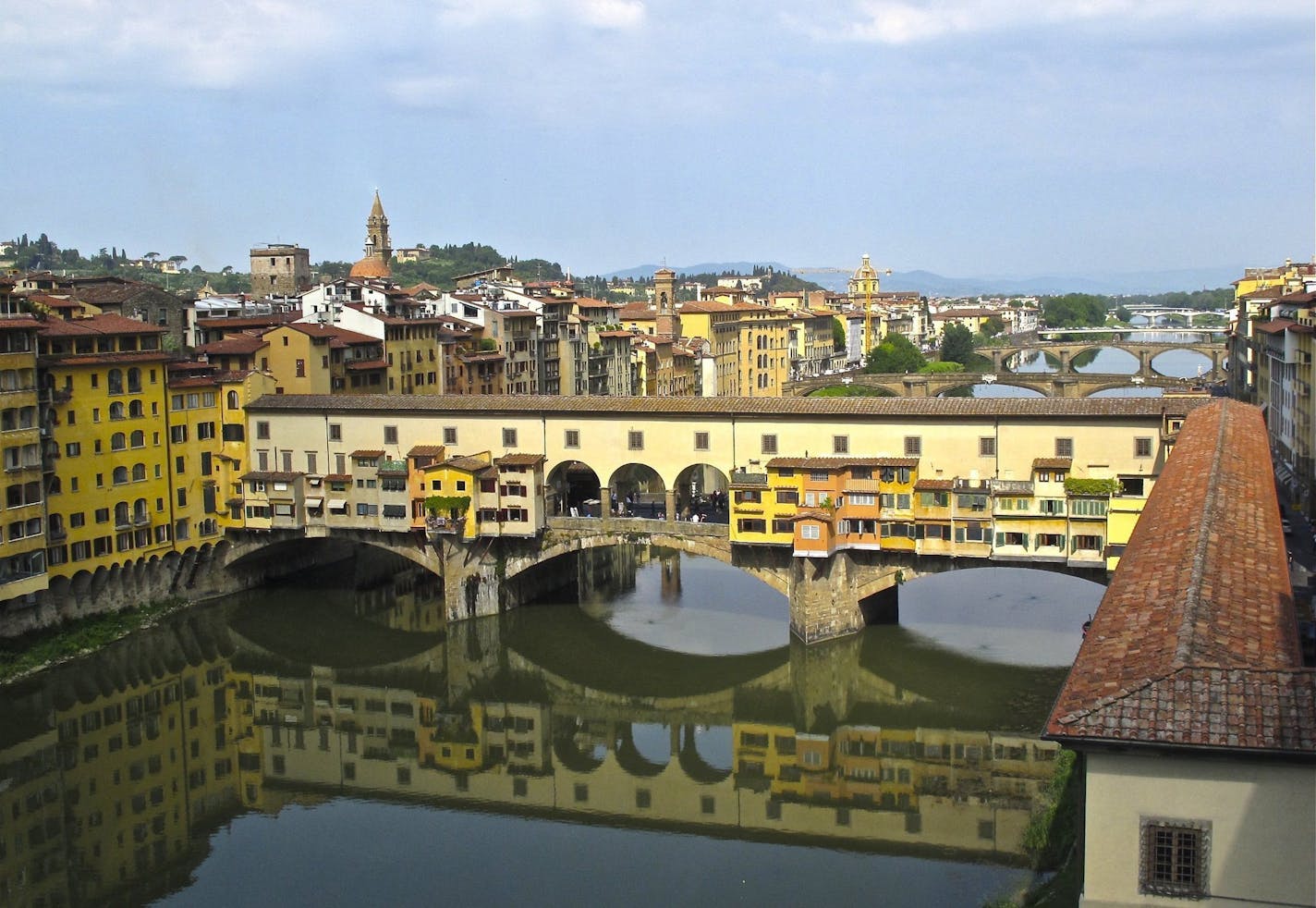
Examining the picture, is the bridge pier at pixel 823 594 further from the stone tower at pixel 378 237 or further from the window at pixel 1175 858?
the stone tower at pixel 378 237

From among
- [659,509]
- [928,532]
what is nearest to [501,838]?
[928,532]

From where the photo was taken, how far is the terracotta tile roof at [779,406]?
1151 inches

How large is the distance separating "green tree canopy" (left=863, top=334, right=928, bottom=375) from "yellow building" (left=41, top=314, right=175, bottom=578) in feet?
207

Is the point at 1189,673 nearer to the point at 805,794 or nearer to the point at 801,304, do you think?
the point at 805,794

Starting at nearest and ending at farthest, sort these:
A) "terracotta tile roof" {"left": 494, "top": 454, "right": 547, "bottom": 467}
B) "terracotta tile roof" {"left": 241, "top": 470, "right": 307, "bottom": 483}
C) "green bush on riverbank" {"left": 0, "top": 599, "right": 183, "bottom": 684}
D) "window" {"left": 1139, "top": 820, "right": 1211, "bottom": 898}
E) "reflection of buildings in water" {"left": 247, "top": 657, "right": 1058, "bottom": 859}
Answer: "window" {"left": 1139, "top": 820, "right": 1211, "bottom": 898} < "reflection of buildings in water" {"left": 247, "top": 657, "right": 1058, "bottom": 859} < "green bush on riverbank" {"left": 0, "top": 599, "right": 183, "bottom": 684} < "terracotta tile roof" {"left": 494, "top": 454, "right": 547, "bottom": 467} < "terracotta tile roof" {"left": 241, "top": 470, "right": 307, "bottom": 483}

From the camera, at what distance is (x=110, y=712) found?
27.4 metres

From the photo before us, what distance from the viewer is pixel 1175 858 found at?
33.4ft

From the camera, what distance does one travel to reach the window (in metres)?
10.1

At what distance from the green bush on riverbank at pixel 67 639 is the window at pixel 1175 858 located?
24268 mm

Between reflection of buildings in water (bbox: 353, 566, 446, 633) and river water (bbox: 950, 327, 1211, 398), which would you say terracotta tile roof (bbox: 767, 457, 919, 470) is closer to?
reflection of buildings in water (bbox: 353, 566, 446, 633)

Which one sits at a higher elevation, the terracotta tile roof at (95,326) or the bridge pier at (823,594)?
the terracotta tile roof at (95,326)

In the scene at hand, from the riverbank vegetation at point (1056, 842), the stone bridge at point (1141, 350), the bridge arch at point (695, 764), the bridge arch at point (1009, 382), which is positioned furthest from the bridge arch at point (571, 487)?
the stone bridge at point (1141, 350)

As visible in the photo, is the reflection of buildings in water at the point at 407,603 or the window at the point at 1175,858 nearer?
the window at the point at 1175,858

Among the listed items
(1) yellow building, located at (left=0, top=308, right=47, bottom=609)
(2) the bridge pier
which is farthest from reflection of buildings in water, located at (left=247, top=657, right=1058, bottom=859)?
(1) yellow building, located at (left=0, top=308, right=47, bottom=609)
